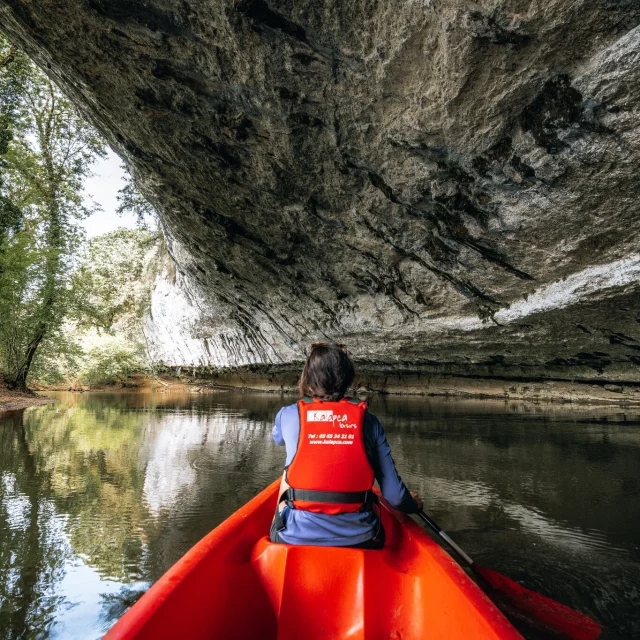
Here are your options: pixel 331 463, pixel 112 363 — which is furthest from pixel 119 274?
pixel 331 463

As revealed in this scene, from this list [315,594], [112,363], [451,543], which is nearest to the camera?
[315,594]

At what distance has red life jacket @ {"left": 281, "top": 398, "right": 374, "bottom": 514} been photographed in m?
1.77

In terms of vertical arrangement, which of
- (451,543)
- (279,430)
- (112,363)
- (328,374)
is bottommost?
(451,543)

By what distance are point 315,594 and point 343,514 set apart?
0.31 m

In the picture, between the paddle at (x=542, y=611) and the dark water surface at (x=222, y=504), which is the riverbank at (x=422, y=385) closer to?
the dark water surface at (x=222, y=504)

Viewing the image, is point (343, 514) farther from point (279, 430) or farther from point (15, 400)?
point (15, 400)

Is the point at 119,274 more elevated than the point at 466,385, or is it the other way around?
the point at 119,274

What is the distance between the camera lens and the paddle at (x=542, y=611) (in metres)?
1.92

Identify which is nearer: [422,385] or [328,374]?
[328,374]

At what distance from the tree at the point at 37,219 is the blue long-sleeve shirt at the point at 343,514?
11564mm

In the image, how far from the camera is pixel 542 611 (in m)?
2.04

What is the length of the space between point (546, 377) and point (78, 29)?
1163cm

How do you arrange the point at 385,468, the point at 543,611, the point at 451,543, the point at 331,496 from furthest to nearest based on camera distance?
the point at 451,543, the point at 543,611, the point at 385,468, the point at 331,496

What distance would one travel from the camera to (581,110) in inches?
147
